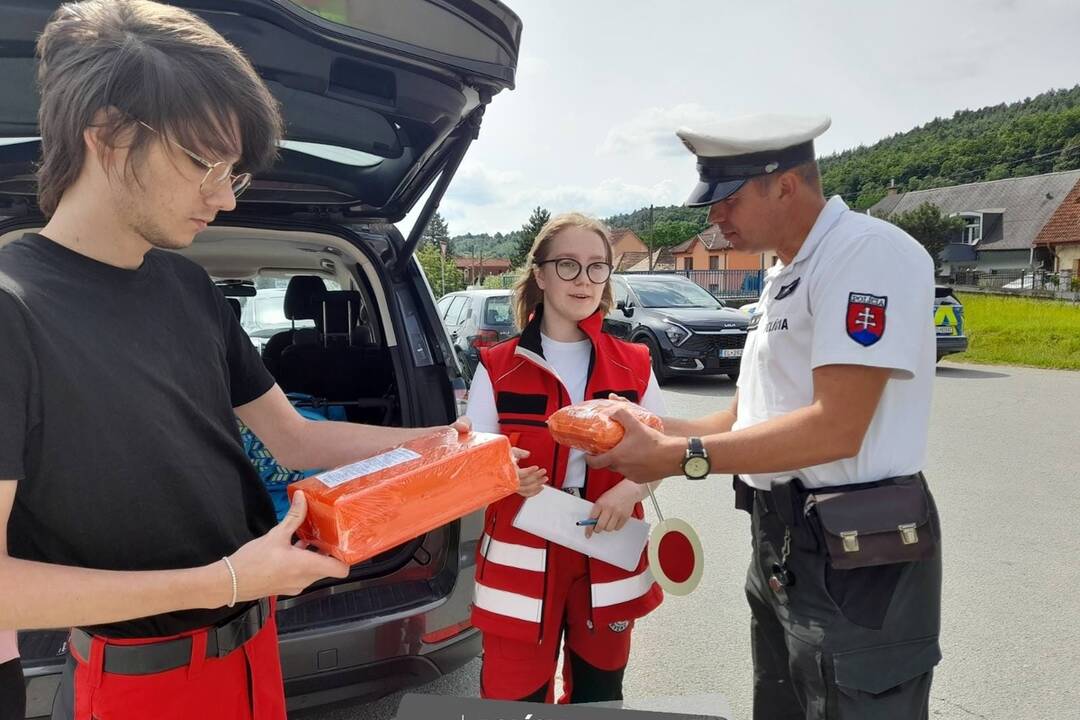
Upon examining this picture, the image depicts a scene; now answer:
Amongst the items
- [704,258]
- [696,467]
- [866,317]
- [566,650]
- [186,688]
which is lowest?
[566,650]

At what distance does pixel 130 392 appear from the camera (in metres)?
1.17

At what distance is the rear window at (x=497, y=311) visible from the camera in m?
9.69

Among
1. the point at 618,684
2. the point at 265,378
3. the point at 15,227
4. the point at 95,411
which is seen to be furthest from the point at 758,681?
the point at 15,227

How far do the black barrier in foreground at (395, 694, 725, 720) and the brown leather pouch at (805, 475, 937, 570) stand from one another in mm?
744

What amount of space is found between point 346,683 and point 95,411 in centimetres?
140

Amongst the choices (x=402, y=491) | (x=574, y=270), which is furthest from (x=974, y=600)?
(x=402, y=491)

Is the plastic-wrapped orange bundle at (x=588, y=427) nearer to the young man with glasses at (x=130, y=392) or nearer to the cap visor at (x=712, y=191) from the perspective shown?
the cap visor at (x=712, y=191)

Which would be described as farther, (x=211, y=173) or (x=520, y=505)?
(x=520, y=505)

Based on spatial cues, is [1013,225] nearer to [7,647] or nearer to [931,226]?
[931,226]

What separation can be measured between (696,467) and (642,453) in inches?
5.8

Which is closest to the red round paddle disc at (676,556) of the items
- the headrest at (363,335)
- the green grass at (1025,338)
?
the headrest at (363,335)

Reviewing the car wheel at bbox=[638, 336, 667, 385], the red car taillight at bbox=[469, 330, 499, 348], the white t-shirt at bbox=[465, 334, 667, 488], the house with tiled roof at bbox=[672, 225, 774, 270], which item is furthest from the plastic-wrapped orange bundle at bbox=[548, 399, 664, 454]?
the house with tiled roof at bbox=[672, 225, 774, 270]

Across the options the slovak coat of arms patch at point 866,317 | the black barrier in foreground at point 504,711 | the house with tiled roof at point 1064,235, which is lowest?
the black barrier in foreground at point 504,711

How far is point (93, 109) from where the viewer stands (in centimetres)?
107
